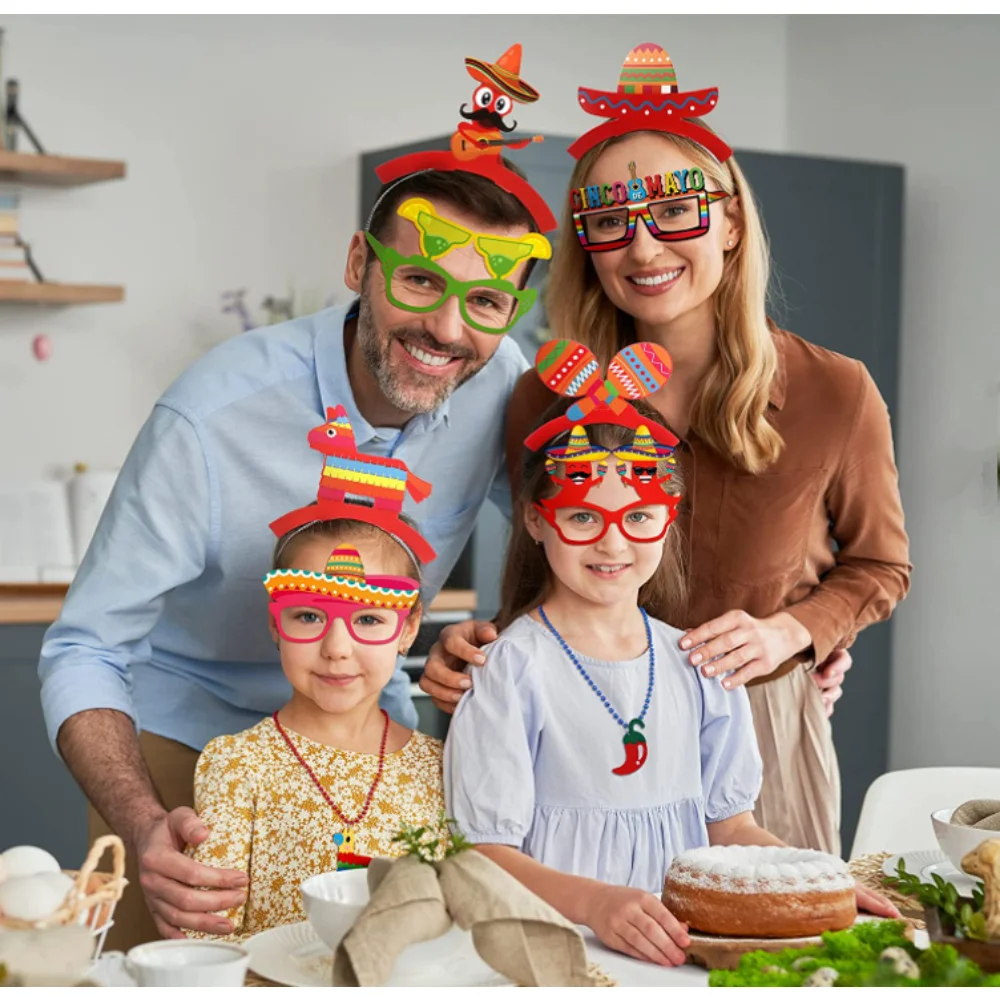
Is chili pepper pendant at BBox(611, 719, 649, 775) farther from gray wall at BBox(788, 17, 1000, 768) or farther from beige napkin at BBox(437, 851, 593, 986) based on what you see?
gray wall at BBox(788, 17, 1000, 768)

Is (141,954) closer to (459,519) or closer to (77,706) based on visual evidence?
(77,706)

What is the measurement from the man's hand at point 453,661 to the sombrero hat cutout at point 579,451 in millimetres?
250

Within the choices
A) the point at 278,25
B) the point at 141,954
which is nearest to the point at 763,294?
the point at 141,954

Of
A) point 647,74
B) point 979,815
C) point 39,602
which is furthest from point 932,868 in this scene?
point 39,602

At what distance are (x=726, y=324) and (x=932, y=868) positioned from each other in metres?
0.85

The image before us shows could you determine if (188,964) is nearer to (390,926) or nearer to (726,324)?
(390,926)

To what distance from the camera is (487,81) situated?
196 cm

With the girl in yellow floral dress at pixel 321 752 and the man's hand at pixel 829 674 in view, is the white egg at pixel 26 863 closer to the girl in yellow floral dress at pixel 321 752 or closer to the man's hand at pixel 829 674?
the girl in yellow floral dress at pixel 321 752

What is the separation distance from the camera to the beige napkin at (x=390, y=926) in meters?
1.17

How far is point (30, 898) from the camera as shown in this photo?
1175 millimetres

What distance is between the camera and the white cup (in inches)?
44.8

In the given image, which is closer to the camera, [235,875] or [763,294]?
[235,875]

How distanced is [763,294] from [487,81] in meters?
0.55

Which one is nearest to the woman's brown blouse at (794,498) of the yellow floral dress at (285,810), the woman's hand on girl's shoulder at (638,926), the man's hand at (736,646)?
the man's hand at (736,646)
